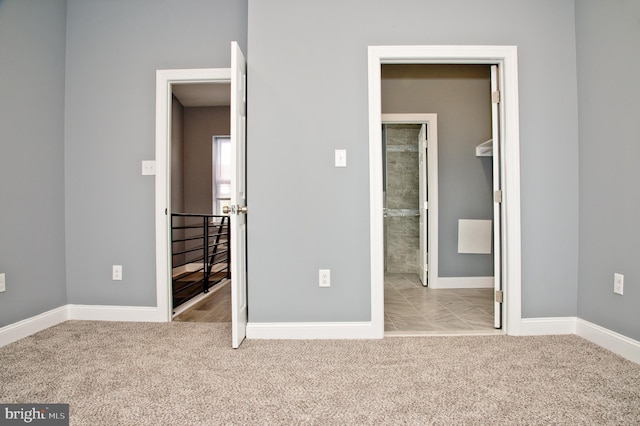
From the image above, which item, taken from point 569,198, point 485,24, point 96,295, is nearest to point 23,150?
point 96,295

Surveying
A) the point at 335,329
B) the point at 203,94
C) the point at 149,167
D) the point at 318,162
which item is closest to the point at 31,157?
the point at 149,167

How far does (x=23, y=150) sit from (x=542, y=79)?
12.5 ft

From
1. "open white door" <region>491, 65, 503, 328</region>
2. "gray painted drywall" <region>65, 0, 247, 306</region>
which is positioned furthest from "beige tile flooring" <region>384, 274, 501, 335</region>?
"gray painted drywall" <region>65, 0, 247, 306</region>

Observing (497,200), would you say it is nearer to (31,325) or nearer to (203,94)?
(31,325)

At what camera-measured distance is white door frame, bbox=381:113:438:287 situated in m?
3.66

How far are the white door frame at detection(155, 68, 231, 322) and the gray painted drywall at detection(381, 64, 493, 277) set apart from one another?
2.17 meters

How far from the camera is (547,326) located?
2.19 m

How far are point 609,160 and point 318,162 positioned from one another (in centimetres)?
191

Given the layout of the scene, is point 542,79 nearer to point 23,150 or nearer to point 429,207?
point 429,207

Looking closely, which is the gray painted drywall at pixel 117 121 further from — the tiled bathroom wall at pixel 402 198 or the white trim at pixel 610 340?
the white trim at pixel 610 340

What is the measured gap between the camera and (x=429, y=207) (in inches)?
146

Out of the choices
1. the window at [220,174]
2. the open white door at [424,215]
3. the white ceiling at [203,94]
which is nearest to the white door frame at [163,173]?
the white ceiling at [203,94]

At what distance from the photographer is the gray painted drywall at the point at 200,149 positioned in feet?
18.1

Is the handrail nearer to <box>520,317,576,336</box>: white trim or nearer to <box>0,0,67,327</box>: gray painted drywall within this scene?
<box>0,0,67,327</box>: gray painted drywall
